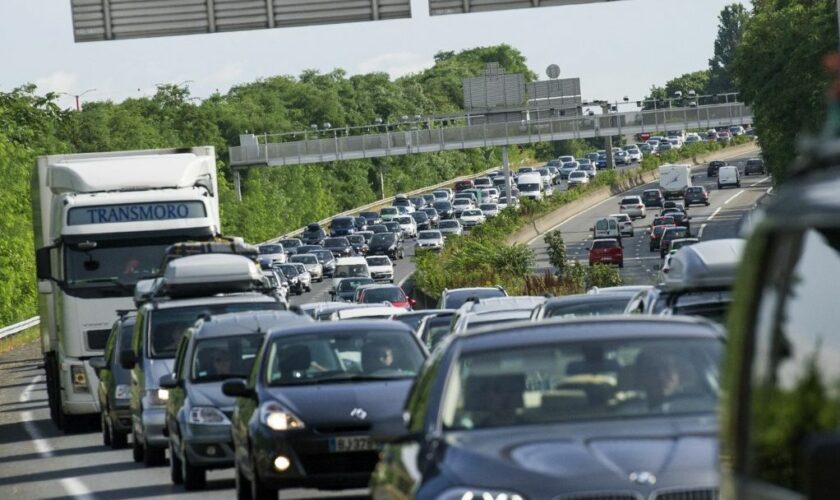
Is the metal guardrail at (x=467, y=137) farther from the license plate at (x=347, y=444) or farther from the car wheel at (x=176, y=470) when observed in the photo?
the license plate at (x=347, y=444)

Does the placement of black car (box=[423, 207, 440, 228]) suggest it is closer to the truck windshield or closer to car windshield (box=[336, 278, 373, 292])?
car windshield (box=[336, 278, 373, 292])

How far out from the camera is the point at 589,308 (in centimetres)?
2111

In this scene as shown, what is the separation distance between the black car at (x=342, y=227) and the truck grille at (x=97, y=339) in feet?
300

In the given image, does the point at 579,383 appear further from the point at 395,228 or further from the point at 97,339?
the point at 395,228

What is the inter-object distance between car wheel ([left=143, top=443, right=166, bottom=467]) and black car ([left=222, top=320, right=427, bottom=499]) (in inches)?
234

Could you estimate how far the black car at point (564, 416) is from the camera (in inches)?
294

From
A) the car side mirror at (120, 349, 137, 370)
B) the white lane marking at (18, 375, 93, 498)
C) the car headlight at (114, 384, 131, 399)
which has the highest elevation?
the car side mirror at (120, 349, 137, 370)

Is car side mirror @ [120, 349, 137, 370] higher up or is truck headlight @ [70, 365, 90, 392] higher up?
car side mirror @ [120, 349, 137, 370]

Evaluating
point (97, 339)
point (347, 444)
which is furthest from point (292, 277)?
point (347, 444)

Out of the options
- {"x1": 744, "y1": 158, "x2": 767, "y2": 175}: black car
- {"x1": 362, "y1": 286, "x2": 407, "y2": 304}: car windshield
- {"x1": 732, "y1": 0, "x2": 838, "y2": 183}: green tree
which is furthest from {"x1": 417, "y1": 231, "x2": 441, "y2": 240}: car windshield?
{"x1": 362, "y1": 286, "x2": 407, "y2": 304}: car windshield

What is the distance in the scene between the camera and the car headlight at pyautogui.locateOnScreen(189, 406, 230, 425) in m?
16.9

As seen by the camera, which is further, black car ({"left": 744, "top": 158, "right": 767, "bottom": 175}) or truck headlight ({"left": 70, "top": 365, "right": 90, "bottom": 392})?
black car ({"left": 744, "top": 158, "right": 767, "bottom": 175})

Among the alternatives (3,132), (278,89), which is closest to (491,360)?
(3,132)

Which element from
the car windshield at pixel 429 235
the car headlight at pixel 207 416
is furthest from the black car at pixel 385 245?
the car headlight at pixel 207 416
